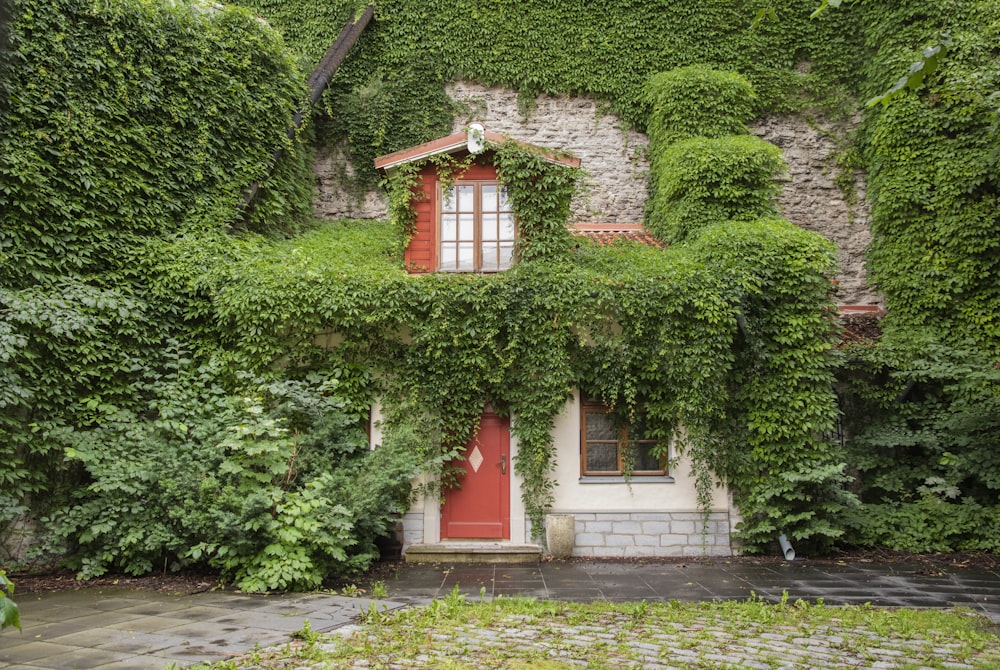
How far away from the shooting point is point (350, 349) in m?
9.45

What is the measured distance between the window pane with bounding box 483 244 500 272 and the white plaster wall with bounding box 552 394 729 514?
98.9 inches

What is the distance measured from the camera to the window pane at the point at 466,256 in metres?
10.4

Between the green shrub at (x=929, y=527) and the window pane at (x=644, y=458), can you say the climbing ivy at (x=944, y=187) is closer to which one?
the green shrub at (x=929, y=527)

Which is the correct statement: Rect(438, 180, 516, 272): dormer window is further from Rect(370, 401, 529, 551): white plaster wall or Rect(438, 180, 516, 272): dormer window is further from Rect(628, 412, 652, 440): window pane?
Rect(628, 412, 652, 440): window pane

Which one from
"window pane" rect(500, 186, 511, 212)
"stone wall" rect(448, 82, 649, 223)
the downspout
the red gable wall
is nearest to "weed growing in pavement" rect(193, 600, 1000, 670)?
the red gable wall

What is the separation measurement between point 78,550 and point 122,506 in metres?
0.99

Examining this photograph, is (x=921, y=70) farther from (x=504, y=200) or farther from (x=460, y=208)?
(x=460, y=208)

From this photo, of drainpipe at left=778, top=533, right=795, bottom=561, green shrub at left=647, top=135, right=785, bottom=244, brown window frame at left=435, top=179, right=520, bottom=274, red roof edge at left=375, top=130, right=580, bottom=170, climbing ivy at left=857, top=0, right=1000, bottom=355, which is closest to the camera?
drainpipe at left=778, top=533, right=795, bottom=561

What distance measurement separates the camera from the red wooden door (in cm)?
968

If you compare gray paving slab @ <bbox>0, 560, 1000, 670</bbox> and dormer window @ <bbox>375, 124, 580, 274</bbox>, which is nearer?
gray paving slab @ <bbox>0, 560, 1000, 670</bbox>

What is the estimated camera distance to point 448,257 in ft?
34.3

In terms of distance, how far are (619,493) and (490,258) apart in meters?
4.04

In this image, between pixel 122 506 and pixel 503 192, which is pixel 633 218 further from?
pixel 122 506

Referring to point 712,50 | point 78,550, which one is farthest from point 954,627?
point 712,50
